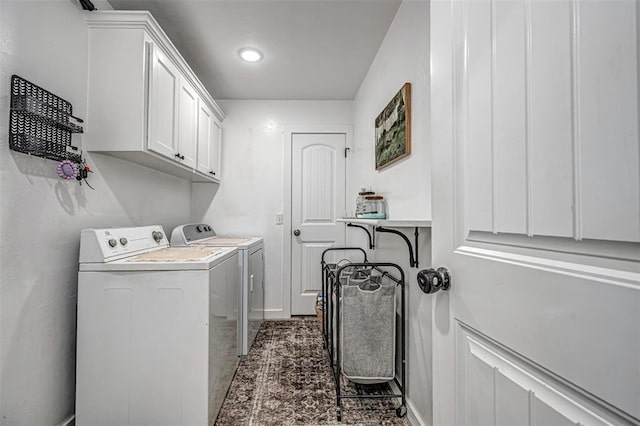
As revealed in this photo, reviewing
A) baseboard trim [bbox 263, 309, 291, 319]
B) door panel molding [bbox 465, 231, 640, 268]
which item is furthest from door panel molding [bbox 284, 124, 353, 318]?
door panel molding [bbox 465, 231, 640, 268]

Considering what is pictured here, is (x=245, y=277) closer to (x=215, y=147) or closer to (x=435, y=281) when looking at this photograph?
(x=215, y=147)

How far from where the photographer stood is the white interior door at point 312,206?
323 cm

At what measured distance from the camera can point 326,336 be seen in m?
2.34

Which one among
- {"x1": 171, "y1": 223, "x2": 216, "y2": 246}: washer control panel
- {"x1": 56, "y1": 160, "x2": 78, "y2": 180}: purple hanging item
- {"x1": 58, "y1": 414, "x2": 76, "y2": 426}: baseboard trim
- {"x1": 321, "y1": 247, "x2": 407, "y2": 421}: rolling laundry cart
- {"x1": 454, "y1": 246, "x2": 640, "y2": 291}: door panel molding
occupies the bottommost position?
{"x1": 58, "y1": 414, "x2": 76, "y2": 426}: baseboard trim

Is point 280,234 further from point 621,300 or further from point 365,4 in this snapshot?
point 621,300

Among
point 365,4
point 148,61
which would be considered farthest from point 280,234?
point 365,4

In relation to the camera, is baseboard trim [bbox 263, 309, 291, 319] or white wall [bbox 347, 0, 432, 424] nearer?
white wall [bbox 347, 0, 432, 424]

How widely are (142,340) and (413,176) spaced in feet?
5.30

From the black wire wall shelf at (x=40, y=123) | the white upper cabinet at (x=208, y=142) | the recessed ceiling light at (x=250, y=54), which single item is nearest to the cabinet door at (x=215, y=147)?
the white upper cabinet at (x=208, y=142)

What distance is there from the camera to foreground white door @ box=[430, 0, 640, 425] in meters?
0.35

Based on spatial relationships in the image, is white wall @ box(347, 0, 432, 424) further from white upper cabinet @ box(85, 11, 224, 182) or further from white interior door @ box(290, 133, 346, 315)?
white upper cabinet @ box(85, 11, 224, 182)

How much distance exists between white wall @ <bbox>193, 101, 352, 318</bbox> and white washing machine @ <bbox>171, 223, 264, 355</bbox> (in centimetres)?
40

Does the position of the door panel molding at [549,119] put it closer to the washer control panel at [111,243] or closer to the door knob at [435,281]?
the door knob at [435,281]

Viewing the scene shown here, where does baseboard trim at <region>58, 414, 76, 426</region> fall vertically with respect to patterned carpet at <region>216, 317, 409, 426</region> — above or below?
above
